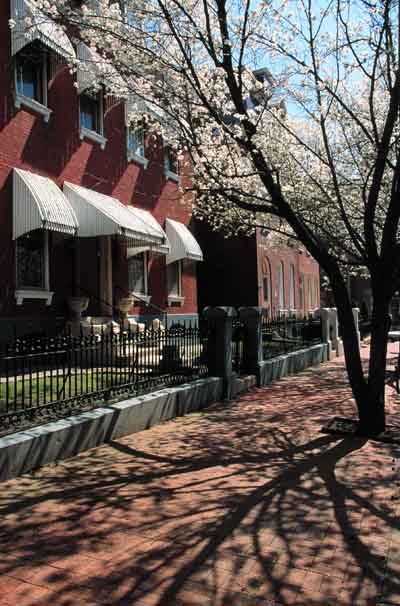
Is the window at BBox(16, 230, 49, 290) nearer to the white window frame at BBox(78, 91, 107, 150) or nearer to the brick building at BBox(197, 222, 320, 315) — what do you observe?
the white window frame at BBox(78, 91, 107, 150)

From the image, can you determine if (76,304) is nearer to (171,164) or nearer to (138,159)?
(138,159)

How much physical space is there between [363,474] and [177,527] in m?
2.32

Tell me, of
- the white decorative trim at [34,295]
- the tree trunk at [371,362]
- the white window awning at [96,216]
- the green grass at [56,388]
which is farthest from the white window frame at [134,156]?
the tree trunk at [371,362]

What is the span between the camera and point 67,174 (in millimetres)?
13734

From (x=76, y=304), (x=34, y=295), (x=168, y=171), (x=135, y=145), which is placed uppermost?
(x=135, y=145)

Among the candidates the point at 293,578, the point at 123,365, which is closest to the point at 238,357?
the point at 123,365

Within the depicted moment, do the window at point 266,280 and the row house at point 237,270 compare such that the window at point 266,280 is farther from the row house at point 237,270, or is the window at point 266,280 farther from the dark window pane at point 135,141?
the dark window pane at point 135,141

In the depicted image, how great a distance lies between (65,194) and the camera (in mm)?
13500

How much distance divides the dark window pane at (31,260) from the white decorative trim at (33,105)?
2.78 meters

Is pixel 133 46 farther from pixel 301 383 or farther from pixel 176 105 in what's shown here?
pixel 301 383

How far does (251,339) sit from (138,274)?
267 inches

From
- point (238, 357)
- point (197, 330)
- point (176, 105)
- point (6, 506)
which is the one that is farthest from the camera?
point (238, 357)

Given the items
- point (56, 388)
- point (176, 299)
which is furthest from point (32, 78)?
point (56, 388)

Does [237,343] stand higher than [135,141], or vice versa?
[135,141]
